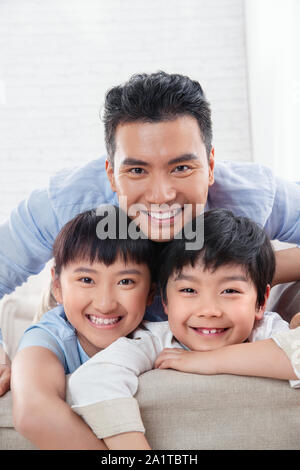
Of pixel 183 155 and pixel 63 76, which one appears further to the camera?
pixel 63 76

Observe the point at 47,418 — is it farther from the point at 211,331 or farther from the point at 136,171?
the point at 136,171

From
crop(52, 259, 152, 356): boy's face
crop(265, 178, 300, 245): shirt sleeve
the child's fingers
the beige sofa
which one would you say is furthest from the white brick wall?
the beige sofa

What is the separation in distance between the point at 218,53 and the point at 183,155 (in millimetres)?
2699

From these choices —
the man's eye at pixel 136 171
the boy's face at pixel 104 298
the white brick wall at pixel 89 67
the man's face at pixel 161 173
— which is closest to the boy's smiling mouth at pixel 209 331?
the boy's face at pixel 104 298

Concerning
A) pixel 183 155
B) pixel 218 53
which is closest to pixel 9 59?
pixel 218 53

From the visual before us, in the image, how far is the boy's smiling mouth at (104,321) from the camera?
1038 millimetres

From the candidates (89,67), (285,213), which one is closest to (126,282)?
(285,213)

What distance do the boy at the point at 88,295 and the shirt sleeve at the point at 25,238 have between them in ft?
0.61

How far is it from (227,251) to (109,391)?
357 millimetres

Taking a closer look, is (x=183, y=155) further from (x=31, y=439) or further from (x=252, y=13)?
(x=252, y=13)

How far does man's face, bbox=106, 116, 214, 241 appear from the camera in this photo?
108 centimetres

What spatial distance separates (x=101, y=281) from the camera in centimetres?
104

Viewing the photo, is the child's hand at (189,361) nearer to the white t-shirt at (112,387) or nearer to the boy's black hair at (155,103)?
the white t-shirt at (112,387)

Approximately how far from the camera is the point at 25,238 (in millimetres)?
1295
